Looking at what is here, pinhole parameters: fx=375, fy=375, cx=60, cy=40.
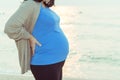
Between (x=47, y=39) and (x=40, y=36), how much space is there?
0.15 feet

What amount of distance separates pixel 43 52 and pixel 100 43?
38.6 feet

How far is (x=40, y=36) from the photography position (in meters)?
2.30

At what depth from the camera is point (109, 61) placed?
9.53 m

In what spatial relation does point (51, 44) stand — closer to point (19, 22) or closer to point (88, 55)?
point (19, 22)

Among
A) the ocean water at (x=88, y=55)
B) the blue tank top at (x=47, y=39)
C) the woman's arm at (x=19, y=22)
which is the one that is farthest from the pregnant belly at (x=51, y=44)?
the ocean water at (x=88, y=55)

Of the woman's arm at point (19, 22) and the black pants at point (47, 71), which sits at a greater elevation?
the woman's arm at point (19, 22)

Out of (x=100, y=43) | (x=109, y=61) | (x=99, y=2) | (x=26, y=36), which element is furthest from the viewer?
(x=99, y=2)

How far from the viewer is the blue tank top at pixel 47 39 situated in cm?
228

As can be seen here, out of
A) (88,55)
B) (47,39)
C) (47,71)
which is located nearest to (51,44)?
(47,39)

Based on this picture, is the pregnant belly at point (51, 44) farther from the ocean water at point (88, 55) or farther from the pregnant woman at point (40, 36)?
the ocean water at point (88, 55)

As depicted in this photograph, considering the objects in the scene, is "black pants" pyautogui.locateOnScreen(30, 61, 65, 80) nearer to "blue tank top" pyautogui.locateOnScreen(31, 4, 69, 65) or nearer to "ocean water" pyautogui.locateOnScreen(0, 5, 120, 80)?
"blue tank top" pyautogui.locateOnScreen(31, 4, 69, 65)

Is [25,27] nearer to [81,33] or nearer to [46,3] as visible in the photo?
[46,3]

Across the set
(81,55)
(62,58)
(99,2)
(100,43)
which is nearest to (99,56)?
(81,55)

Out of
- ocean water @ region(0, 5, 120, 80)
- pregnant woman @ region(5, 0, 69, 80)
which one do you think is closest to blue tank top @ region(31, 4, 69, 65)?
pregnant woman @ region(5, 0, 69, 80)
